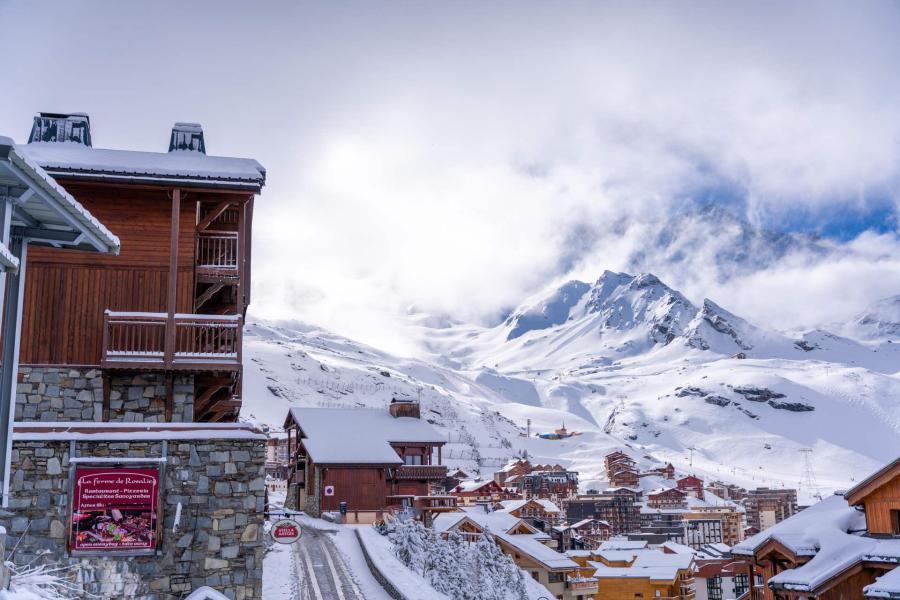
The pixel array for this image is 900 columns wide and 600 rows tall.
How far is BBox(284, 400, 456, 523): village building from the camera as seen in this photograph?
4600cm

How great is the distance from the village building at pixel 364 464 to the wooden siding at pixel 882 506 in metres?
27.8

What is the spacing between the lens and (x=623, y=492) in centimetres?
11488

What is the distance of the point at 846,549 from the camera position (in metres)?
20.6

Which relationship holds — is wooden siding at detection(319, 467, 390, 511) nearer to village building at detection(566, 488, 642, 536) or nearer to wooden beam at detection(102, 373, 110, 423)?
wooden beam at detection(102, 373, 110, 423)

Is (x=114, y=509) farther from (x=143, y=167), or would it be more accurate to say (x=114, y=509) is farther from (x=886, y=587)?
(x=886, y=587)

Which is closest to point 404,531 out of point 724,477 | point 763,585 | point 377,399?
point 763,585

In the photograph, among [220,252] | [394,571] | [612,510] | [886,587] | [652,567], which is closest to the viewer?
[886,587]

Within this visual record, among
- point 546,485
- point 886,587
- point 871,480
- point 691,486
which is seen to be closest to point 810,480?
point 691,486

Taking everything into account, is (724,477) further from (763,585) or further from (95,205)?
(95,205)

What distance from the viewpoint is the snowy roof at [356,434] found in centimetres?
4681

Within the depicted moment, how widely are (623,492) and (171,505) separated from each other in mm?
106114

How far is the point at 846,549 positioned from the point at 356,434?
33368 mm

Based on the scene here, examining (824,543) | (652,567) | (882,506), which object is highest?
(882,506)

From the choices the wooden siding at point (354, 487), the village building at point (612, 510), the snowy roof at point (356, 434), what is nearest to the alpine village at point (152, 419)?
the wooden siding at point (354, 487)
